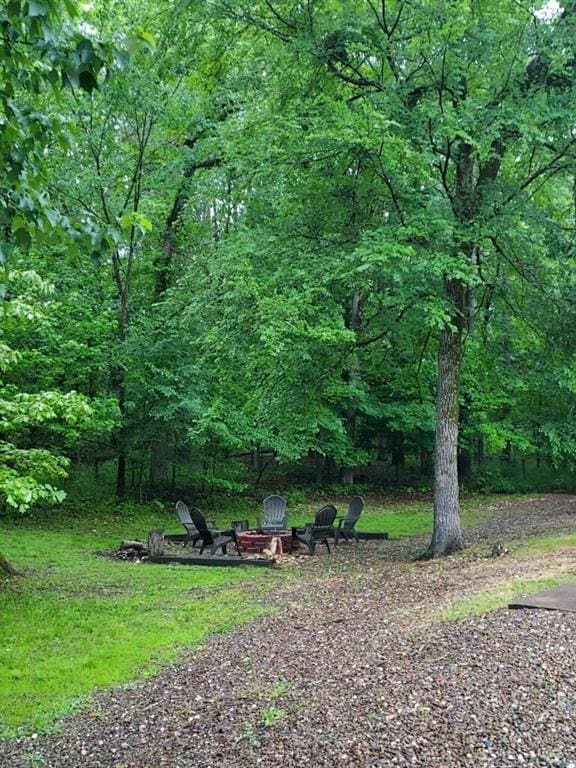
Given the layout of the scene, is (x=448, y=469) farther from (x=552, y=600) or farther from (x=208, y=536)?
(x=552, y=600)

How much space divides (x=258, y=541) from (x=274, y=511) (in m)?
1.79

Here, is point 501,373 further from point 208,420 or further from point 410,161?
point 208,420

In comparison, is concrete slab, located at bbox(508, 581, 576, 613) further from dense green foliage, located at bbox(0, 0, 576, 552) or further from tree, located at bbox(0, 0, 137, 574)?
tree, located at bbox(0, 0, 137, 574)

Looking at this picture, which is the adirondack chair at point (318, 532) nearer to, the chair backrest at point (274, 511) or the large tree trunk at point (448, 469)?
the chair backrest at point (274, 511)

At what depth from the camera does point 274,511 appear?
12867 mm

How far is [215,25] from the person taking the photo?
382 inches

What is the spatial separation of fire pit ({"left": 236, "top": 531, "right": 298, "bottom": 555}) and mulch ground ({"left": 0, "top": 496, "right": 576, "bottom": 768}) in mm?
4713

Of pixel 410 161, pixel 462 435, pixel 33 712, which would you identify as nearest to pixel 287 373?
pixel 410 161

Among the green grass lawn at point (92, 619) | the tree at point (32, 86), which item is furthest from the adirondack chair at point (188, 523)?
the tree at point (32, 86)

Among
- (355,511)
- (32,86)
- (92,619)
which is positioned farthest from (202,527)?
(32,86)

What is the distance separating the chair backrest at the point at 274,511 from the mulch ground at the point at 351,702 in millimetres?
6349

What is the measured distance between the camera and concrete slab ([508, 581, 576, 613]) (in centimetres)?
529

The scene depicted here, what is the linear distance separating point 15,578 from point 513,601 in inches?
235

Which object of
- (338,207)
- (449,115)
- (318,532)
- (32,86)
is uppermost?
(449,115)
